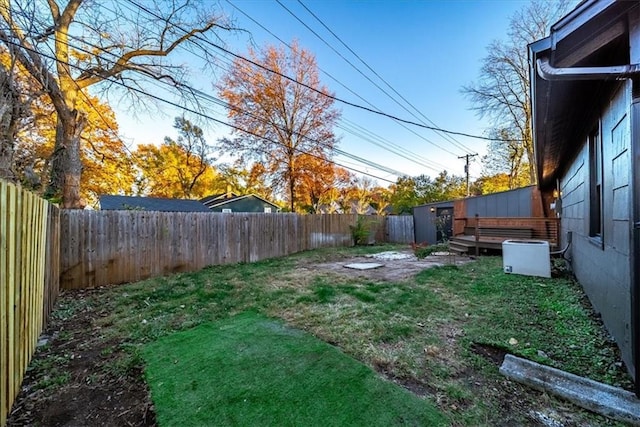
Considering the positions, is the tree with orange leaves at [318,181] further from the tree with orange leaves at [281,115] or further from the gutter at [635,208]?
the gutter at [635,208]

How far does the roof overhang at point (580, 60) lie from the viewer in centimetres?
187

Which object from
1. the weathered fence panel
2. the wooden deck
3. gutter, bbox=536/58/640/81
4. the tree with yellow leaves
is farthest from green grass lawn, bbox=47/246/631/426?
the tree with yellow leaves

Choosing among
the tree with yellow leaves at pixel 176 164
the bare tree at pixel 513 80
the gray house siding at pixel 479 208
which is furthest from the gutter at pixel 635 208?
the tree with yellow leaves at pixel 176 164

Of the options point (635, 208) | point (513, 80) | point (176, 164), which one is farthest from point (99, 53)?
point (513, 80)

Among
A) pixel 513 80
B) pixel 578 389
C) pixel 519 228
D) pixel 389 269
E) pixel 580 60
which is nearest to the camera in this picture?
pixel 578 389

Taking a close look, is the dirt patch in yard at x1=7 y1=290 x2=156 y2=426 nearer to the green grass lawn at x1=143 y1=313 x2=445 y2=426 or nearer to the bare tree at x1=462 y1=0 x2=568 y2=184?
the green grass lawn at x1=143 y1=313 x2=445 y2=426

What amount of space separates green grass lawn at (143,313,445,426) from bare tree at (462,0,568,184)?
44.9 ft

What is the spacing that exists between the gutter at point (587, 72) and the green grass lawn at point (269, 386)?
2.39 meters

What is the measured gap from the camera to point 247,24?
7.26 metres

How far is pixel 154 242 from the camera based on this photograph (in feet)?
19.5

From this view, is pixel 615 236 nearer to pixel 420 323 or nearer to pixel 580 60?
pixel 580 60

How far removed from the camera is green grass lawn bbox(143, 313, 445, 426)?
1.61 m

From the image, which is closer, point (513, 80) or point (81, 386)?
point (81, 386)

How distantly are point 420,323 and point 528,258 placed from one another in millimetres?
3418
